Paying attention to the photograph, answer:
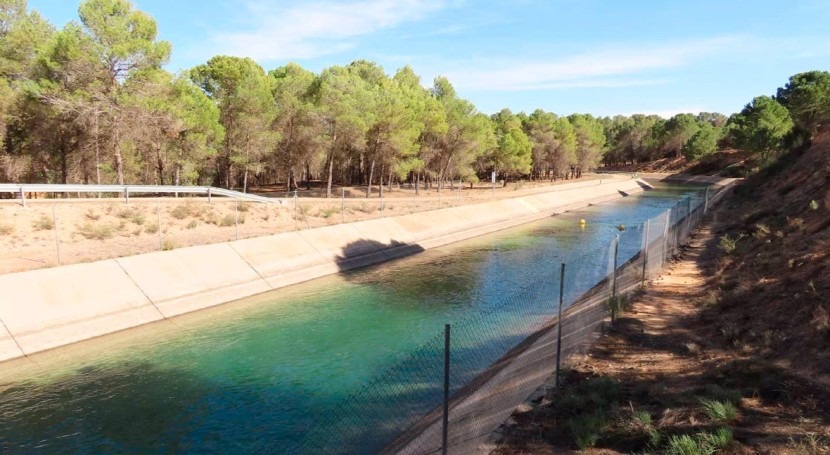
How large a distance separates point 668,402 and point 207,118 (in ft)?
152

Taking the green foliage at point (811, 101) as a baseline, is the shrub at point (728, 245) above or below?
below

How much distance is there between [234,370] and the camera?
14.9 metres

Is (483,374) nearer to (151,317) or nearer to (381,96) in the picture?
(151,317)

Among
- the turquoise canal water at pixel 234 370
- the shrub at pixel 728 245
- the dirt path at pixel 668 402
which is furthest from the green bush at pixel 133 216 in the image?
the shrub at pixel 728 245

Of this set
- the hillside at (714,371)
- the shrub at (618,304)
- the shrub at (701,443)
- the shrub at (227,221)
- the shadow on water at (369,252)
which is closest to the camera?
the shrub at (701,443)

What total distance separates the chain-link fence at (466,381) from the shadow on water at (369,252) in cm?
1207

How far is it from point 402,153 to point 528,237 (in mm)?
23004

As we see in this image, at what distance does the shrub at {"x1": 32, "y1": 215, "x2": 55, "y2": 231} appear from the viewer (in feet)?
86.4

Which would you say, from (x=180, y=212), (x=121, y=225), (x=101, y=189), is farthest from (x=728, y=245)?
(x=101, y=189)

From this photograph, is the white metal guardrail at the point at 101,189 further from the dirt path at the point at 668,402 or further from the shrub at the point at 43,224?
the dirt path at the point at 668,402

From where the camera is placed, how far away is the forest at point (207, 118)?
117 ft

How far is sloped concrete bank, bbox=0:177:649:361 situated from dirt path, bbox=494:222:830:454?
1639 cm

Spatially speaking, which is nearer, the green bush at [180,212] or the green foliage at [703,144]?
the green bush at [180,212]

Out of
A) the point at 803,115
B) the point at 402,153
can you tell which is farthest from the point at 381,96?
the point at 803,115
